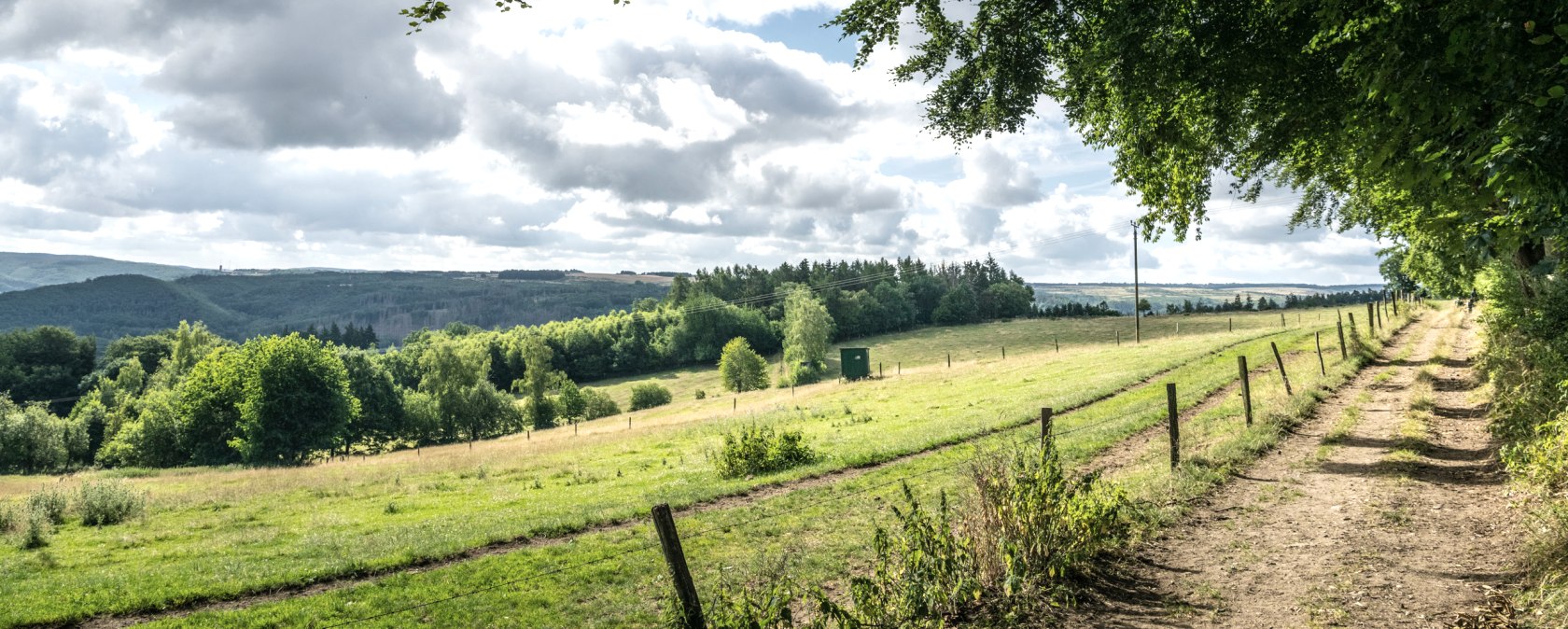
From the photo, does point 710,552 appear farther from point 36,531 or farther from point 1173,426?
point 36,531

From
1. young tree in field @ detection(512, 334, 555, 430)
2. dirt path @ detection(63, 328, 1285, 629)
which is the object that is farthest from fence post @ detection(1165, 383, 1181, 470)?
young tree in field @ detection(512, 334, 555, 430)

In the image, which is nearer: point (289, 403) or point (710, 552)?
point (710, 552)

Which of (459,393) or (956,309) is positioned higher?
(956,309)

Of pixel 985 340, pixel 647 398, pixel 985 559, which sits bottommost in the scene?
pixel 647 398

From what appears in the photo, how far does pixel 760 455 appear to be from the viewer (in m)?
22.7

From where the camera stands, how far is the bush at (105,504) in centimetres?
2361

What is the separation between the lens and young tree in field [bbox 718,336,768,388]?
3696 inches

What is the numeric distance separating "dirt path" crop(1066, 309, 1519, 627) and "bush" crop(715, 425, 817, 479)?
12.3m

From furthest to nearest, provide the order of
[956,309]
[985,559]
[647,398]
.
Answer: [956,309]
[647,398]
[985,559]

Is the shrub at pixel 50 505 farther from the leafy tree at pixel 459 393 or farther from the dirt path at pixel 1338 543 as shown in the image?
the leafy tree at pixel 459 393

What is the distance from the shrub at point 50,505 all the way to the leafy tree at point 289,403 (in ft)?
140

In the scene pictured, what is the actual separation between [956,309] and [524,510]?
127 m

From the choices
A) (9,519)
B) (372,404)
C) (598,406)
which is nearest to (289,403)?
(372,404)

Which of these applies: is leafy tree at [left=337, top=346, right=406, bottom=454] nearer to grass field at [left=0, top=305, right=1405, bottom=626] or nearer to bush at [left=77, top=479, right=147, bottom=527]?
grass field at [left=0, top=305, right=1405, bottom=626]
